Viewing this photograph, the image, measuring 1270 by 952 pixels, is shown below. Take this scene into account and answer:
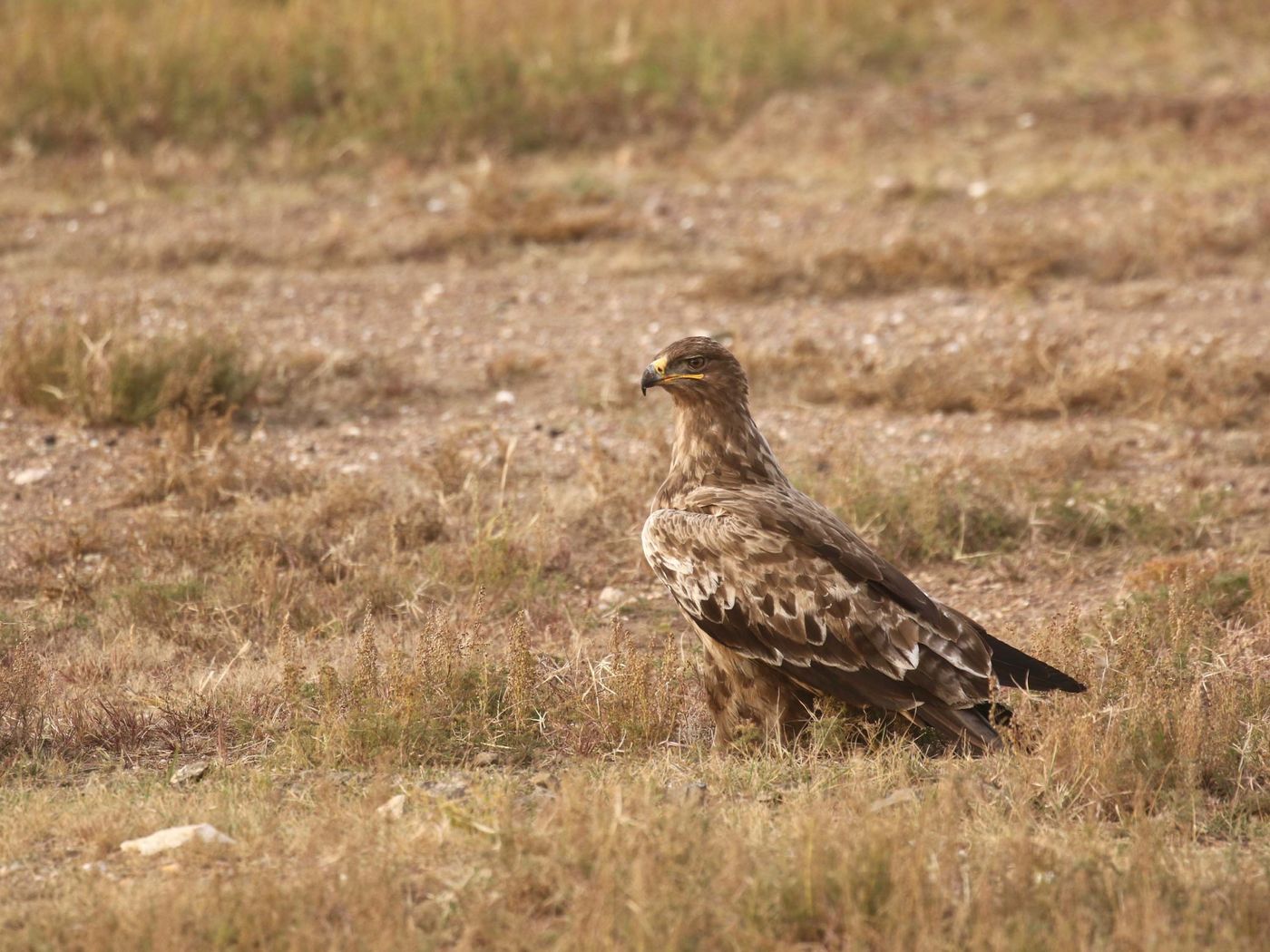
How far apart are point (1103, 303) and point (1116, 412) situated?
2075mm

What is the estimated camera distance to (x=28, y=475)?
8.60 m

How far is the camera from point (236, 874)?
4.48 metres

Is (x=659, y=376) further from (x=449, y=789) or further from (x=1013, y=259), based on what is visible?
(x=1013, y=259)

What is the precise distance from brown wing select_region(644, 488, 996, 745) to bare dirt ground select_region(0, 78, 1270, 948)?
43cm

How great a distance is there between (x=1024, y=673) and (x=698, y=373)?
1.69 metres

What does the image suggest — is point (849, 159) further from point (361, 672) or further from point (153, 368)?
point (361, 672)

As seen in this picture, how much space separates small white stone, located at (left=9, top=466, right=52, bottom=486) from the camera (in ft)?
28.1

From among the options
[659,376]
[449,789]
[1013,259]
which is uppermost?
[659,376]

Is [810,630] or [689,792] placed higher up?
[810,630]

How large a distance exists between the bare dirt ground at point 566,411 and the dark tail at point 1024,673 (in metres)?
0.72

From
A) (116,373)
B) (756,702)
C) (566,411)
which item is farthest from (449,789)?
(566,411)

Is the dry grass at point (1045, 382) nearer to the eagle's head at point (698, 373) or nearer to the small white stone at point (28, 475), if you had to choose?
the eagle's head at point (698, 373)

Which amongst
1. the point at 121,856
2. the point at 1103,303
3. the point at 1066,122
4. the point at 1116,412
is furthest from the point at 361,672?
the point at 1066,122

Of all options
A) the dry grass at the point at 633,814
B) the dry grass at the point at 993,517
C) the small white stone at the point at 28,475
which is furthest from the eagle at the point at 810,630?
the small white stone at the point at 28,475
